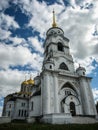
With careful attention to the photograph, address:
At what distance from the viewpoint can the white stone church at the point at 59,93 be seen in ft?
79.3

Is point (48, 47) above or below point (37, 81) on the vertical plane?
above

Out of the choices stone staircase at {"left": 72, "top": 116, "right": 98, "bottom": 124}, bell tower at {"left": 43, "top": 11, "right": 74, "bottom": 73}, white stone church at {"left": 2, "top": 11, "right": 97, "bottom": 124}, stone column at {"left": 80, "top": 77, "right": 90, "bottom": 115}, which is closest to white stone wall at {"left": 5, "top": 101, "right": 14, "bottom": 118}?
white stone church at {"left": 2, "top": 11, "right": 97, "bottom": 124}

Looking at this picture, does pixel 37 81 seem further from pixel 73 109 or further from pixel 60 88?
pixel 73 109

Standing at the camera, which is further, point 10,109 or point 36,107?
point 10,109

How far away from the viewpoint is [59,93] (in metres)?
27.9

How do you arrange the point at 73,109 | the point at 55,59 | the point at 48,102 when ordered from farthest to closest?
the point at 55,59 < the point at 73,109 < the point at 48,102

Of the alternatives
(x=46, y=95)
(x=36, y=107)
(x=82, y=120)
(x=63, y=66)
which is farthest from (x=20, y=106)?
(x=82, y=120)

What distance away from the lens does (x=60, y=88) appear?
28.4m

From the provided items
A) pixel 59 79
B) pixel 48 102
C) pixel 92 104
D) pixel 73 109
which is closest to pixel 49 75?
pixel 59 79

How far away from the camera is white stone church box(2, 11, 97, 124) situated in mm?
24156

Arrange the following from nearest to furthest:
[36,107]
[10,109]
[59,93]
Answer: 1. [36,107]
2. [59,93]
3. [10,109]

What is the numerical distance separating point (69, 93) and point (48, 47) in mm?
15537

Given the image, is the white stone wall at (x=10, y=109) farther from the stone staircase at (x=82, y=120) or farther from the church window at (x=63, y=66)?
the stone staircase at (x=82, y=120)

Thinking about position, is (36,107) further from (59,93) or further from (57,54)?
(57,54)
